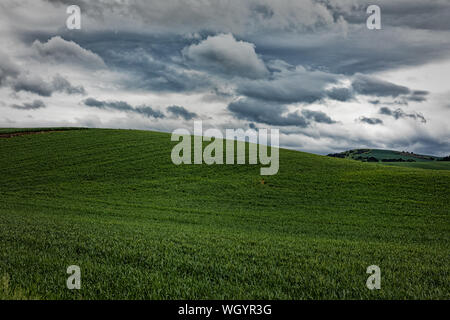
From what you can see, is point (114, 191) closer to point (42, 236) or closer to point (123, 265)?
point (42, 236)

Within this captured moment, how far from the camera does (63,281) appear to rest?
6.71 metres

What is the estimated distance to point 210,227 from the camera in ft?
59.3

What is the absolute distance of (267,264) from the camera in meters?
8.50

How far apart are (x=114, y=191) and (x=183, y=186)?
8.27 m

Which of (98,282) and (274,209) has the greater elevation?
(98,282)

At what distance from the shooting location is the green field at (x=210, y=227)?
684 cm

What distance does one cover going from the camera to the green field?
22.4ft

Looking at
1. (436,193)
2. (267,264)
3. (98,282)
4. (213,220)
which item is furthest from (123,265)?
(436,193)
